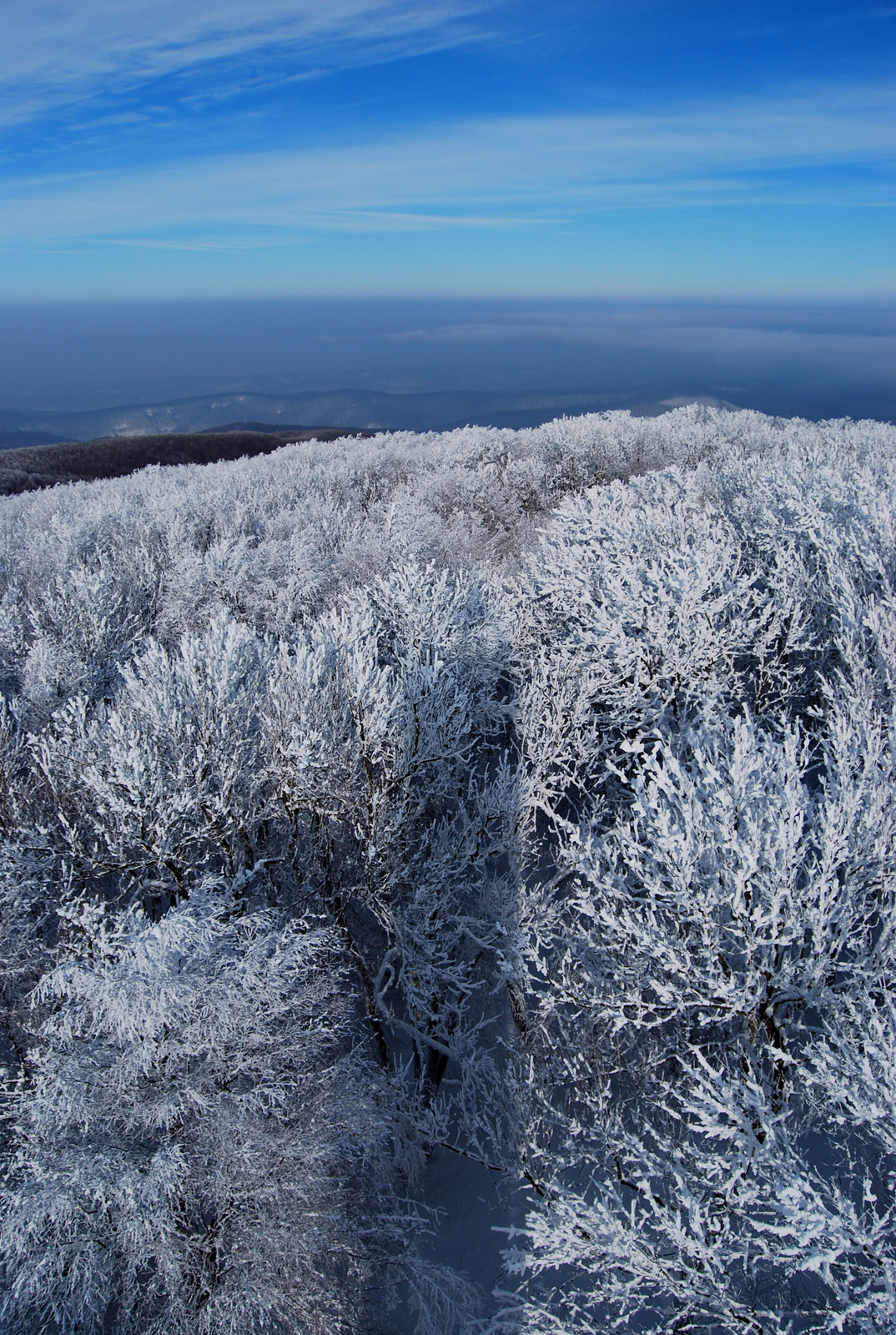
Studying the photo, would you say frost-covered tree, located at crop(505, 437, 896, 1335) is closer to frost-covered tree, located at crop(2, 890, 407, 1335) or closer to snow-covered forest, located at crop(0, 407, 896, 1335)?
snow-covered forest, located at crop(0, 407, 896, 1335)

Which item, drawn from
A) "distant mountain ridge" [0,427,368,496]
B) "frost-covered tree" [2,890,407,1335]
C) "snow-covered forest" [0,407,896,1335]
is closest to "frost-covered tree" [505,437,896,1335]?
"snow-covered forest" [0,407,896,1335]

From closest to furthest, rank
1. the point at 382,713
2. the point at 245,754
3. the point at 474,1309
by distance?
the point at 474,1309 < the point at 382,713 < the point at 245,754

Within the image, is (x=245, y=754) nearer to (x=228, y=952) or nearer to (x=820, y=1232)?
(x=228, y=952)

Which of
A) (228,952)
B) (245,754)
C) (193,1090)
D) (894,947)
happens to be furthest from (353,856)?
(894,947)

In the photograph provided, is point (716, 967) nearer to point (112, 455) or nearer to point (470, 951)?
point (470, 951)

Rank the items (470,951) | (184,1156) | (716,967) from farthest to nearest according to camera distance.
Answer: (470,951) < (716,967) < (184,1156)

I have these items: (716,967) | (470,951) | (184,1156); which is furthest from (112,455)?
(716,967)

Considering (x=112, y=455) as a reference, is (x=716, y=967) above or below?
below

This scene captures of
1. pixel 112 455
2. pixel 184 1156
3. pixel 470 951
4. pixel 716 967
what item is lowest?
pixel 470 951
